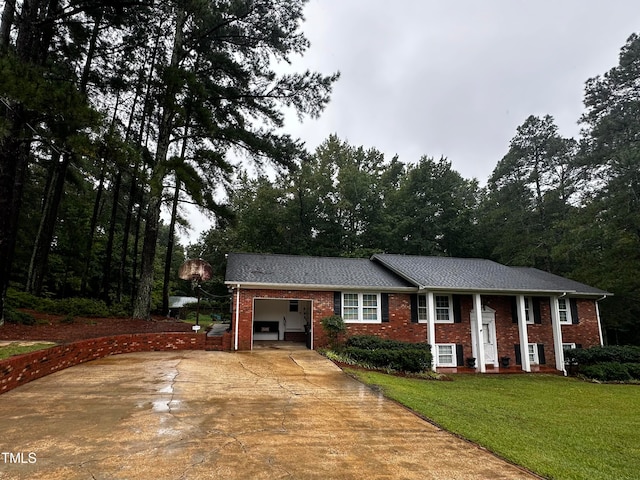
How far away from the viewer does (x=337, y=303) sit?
13.5 m

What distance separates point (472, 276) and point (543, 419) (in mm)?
9110

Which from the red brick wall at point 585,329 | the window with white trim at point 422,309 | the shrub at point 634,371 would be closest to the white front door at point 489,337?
the window with white trim at point 422,309

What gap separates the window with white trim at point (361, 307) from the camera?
13.6 m

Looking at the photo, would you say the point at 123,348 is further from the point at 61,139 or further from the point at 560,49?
the point at 560,49

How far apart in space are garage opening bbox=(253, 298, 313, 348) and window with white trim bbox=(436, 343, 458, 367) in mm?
5576

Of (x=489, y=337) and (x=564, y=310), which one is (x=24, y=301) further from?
(x=564, y=310)

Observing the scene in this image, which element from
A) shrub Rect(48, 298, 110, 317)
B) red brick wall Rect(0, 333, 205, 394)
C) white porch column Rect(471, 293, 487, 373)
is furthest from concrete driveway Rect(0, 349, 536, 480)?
white porch column Rect(471, 293, 487, 373)

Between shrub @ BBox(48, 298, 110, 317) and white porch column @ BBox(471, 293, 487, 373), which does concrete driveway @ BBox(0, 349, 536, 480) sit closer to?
shrub @ BBox(48, 298, 110, 317)

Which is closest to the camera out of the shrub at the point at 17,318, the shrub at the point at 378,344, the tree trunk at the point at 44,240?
the shrub at the point at 17,318

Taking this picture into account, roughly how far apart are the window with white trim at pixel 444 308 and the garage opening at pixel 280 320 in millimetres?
5471

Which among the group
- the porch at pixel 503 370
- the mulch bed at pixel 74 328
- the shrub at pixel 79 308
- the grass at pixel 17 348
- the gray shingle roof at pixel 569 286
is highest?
the gray shingle roof at pixel 569 286

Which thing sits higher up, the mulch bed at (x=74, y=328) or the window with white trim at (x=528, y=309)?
the window with white trim at (x=528, y=309)

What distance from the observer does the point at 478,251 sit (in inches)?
1121
